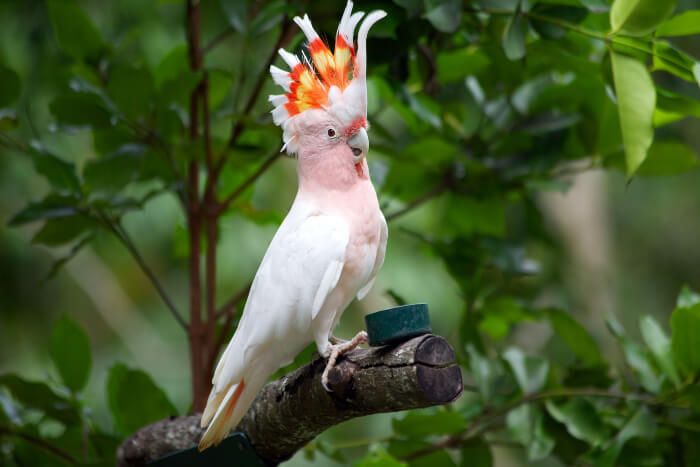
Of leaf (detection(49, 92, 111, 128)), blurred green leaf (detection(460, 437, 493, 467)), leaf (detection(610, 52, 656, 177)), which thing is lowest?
blurred green leaf (detection(460, 437, 493, 467))

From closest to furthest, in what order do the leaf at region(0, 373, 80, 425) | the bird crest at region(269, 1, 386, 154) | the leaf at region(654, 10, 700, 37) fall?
the bird crest at region(269, 1, 386, 154) → the leaf at region(654, 10, 700, 37) → the leaf at region(0, 373, 80, 425)

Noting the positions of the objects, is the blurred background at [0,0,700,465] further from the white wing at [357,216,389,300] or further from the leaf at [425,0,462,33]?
the white wing at [357,216,389,300]

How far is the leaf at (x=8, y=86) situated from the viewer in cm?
135

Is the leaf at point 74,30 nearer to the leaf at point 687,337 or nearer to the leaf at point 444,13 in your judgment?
the leaf at point 444,13

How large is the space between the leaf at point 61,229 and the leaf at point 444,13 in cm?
80

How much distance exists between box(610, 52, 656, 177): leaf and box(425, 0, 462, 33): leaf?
0.28 m

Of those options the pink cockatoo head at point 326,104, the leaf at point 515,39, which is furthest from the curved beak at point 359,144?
the leaf at point 515,39

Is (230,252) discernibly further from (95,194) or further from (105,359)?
(95,194)

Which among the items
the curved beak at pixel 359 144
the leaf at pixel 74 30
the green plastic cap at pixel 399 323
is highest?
the leaf at pixel 74 30

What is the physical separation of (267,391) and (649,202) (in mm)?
4027

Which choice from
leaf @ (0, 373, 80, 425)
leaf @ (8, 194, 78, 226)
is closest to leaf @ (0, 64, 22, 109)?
leaf @ (8, 194, 78, 226)

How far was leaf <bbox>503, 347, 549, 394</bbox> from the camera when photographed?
1332 millimetres

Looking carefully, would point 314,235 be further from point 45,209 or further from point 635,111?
point 45,209

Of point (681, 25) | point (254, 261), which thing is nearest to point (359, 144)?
point (681, 25)
